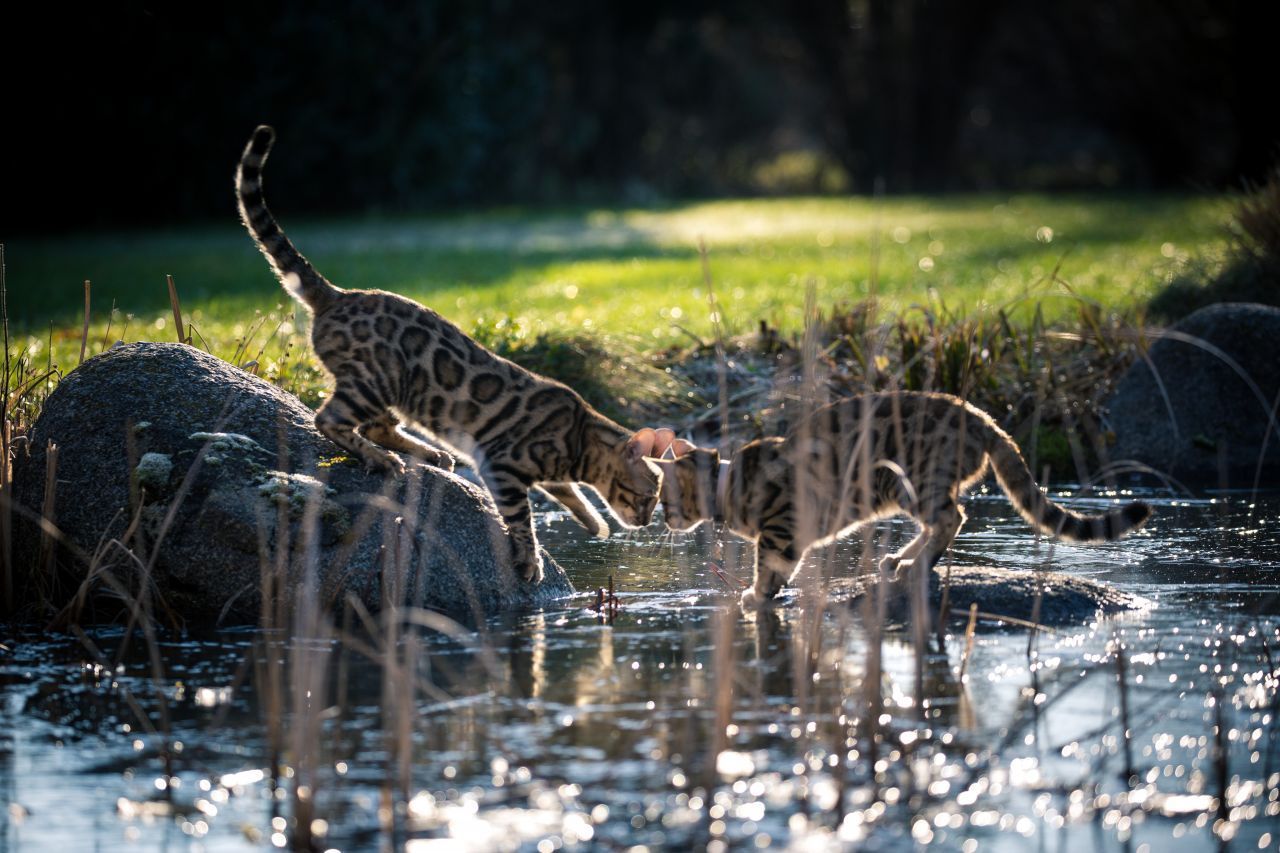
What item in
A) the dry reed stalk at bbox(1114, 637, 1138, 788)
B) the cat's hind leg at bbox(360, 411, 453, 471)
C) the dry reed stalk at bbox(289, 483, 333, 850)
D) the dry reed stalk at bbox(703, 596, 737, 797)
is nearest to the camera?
the dry reed stalk at bbox(289, 483, 333, 850)

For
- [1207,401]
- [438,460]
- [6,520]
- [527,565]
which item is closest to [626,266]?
[1207,401]

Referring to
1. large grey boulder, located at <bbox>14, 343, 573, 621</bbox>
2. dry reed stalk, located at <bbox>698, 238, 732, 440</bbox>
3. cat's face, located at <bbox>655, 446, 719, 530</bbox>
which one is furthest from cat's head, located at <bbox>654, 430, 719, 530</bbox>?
large grey boulder, located at <bbox>14, 343, 573, 621</bbox>

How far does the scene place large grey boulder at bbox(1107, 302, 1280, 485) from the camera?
10.8m

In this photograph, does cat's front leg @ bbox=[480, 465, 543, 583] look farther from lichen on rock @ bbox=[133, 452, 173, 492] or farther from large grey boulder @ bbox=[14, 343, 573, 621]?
lichen on rock @ bbox=[133, 452, 173, 492]

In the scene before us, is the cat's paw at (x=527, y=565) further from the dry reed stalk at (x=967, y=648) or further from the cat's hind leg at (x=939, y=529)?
the dry reed stalk at (x=967, y=648)

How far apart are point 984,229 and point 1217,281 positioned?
585 inches

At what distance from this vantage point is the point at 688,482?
7969 mm

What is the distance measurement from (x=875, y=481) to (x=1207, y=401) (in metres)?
4.55

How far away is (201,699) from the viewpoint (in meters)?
5.81

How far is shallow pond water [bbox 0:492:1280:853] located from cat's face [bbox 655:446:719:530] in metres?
0.74

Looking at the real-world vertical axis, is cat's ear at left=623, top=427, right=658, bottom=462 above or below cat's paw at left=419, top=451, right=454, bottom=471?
above

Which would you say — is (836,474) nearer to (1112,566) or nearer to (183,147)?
(1112,566)

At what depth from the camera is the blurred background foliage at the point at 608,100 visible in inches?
1153

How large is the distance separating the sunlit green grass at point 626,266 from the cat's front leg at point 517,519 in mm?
2382
